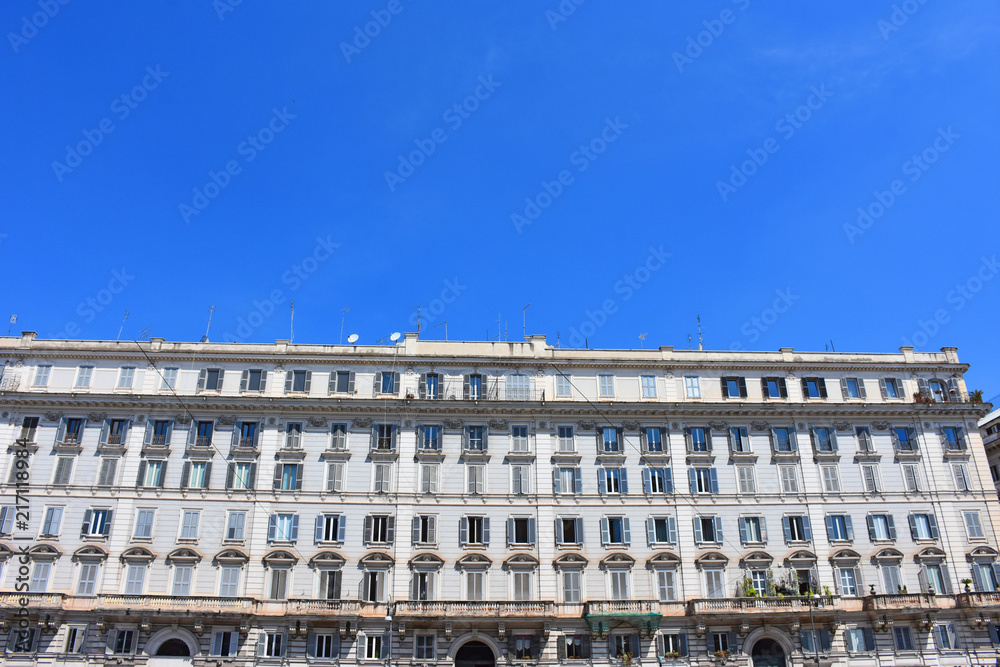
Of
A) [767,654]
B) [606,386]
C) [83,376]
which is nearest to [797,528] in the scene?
[767,654]

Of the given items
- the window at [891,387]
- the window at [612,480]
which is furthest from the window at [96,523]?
the window at [891,387]

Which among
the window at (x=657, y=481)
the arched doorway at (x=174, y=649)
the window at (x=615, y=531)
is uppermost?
the window at (x=657, y=481)

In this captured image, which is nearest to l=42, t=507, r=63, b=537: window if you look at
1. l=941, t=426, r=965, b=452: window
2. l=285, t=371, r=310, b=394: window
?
l=285, t=371, r=310, b=394: window

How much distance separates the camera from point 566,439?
5900 centimetres

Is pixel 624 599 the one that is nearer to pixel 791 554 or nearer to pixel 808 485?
pixel 791 554

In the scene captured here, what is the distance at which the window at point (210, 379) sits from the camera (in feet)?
194

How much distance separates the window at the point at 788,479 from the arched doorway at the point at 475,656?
24.5m

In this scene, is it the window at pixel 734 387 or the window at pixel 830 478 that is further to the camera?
the window at pixel 734 387

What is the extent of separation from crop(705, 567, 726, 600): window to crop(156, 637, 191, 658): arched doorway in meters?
35.4

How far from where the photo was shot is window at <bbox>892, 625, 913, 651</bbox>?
180 ft

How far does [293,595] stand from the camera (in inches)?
2106

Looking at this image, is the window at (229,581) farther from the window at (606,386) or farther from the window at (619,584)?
the window at (606,386)

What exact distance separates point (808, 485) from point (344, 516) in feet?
112

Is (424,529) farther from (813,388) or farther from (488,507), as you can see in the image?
(813,388)
